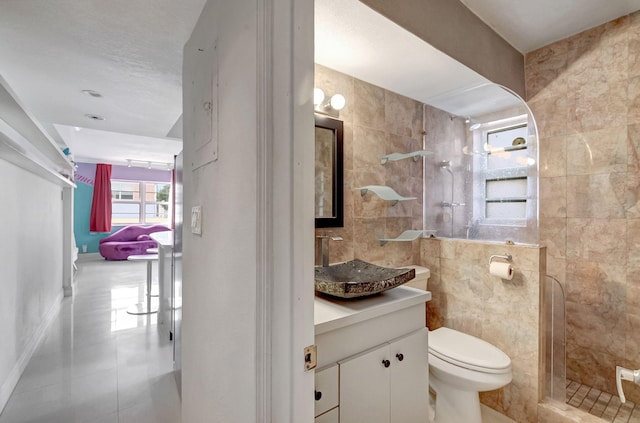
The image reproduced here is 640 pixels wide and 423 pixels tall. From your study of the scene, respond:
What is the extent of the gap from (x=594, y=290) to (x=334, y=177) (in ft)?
6.35

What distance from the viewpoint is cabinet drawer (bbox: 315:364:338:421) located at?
104 centimetres

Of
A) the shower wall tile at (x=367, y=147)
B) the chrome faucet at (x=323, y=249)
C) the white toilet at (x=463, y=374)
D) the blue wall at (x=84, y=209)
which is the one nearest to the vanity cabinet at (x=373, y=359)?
the white toilet at (x=463, y=374)

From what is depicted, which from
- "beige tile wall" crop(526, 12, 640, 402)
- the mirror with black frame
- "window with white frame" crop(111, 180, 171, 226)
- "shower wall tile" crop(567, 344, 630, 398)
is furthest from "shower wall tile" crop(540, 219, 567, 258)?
"window with white frame" crop(111, 180, 171, 226)

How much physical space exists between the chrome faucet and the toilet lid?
0.80 m

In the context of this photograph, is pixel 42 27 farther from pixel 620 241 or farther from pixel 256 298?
pixel 620 241

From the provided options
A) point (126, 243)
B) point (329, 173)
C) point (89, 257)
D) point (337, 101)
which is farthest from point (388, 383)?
point (89, 257)

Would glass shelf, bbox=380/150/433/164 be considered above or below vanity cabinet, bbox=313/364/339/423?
above

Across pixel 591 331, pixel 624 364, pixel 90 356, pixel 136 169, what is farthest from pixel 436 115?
pixel 136 169

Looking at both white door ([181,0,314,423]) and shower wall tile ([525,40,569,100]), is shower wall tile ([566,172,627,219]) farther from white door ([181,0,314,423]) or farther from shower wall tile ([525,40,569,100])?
white door ([181,0,314,423])

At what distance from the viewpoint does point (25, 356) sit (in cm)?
232

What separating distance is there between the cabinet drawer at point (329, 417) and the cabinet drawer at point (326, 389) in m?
0.02

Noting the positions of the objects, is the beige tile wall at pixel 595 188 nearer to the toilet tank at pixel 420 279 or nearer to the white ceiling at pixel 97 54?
the toilet tank at pixel 420 279

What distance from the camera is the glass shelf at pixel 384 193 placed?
2099mm

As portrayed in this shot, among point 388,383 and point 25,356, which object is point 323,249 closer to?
point 388,383
